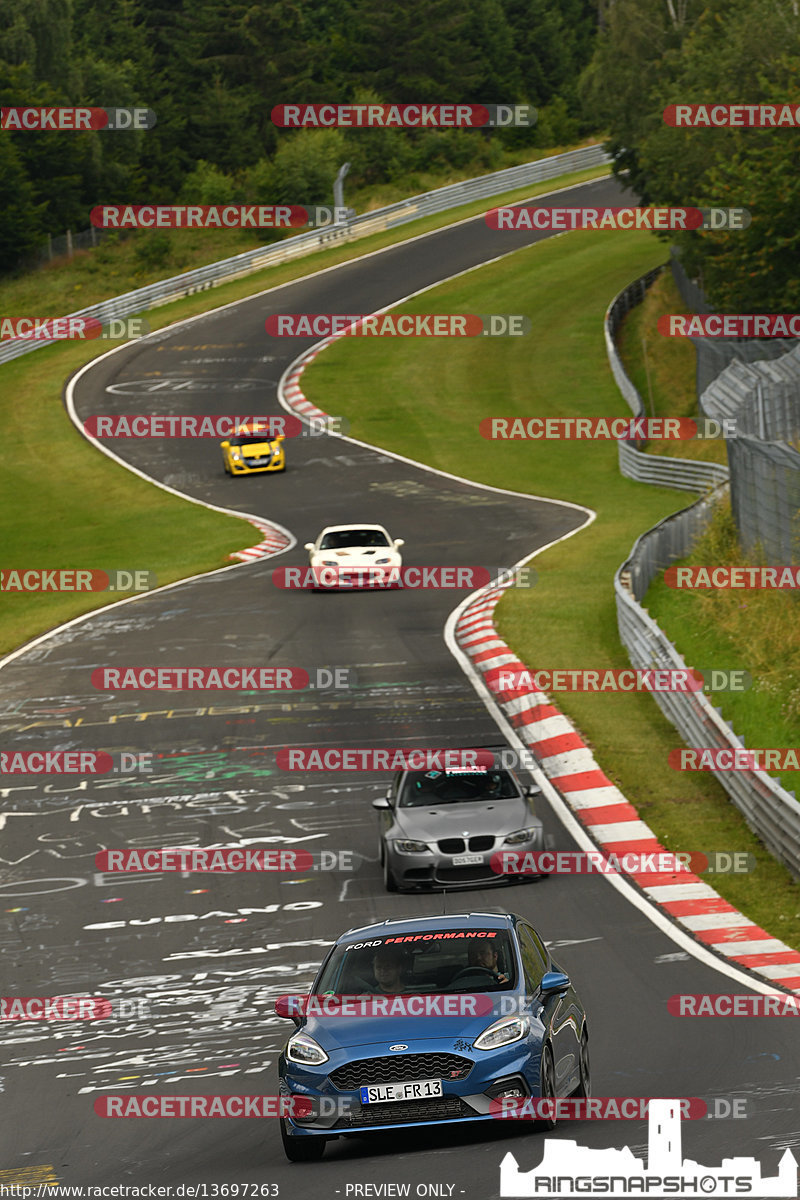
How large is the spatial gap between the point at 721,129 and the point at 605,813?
36.8 meters

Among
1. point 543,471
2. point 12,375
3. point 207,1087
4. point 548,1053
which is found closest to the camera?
point 548,1053

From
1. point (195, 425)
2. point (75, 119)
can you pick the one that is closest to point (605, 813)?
point (195, 425)

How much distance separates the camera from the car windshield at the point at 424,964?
974cm

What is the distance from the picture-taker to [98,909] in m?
16.2

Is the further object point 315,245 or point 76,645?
point 315,245

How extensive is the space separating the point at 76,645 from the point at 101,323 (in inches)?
1657

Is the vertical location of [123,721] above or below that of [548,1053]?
below

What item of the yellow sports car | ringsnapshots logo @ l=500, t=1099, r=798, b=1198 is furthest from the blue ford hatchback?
the yellow sports car

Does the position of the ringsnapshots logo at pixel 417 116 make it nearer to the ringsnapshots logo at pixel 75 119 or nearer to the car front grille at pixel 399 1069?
the ringsnapshots logo at pixel 75 119

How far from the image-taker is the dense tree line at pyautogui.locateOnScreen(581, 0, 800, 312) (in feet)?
152

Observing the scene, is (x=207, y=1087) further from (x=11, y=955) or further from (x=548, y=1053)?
(x=11, y=955)

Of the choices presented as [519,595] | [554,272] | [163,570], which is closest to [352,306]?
[554,272]

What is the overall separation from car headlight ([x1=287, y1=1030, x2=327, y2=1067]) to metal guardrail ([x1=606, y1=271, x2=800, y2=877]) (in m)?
7.14

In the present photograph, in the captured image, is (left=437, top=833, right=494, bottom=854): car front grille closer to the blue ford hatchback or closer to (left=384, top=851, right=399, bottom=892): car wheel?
(left=384, top=851, right=399, bottom=892): car wheel
